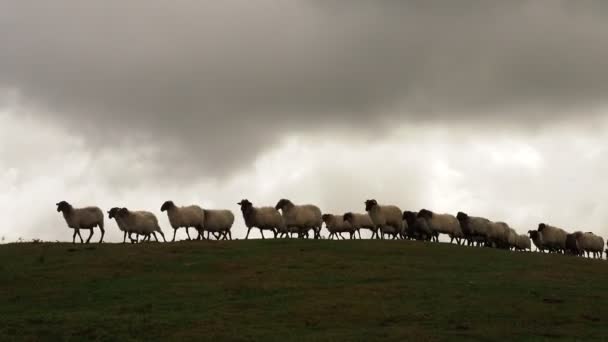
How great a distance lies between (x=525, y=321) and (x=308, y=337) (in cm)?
656

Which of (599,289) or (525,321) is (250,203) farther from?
(525,321)

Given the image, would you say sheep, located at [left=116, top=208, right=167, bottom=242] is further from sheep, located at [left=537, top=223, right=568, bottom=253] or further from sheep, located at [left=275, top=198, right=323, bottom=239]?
sheep, located at [left=537, top=223, right=568, bottom=253]

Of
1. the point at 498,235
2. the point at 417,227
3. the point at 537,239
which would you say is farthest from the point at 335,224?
the point at 537,239

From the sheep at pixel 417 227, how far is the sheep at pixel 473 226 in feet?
6.12

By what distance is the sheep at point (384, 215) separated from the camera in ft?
161

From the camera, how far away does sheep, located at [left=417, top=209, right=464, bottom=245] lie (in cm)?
4997

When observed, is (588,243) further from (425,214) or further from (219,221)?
(219,221)

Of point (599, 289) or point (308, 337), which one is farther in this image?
point (599, 289)

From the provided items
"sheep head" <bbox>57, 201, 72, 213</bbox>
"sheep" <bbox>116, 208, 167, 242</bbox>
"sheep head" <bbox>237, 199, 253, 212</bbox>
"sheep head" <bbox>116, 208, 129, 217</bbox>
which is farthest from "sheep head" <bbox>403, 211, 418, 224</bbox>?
"sheep head" <bbox>57, 201, 72, 213</bbox>

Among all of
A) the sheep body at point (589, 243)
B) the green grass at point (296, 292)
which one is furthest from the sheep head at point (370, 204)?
the sheep body at point (589, 243)

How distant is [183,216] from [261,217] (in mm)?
4077

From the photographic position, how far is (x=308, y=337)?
72.3ft

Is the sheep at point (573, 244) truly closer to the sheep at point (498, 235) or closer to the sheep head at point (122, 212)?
the sheep at point (498, 235)

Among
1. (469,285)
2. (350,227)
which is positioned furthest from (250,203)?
(469,285)
